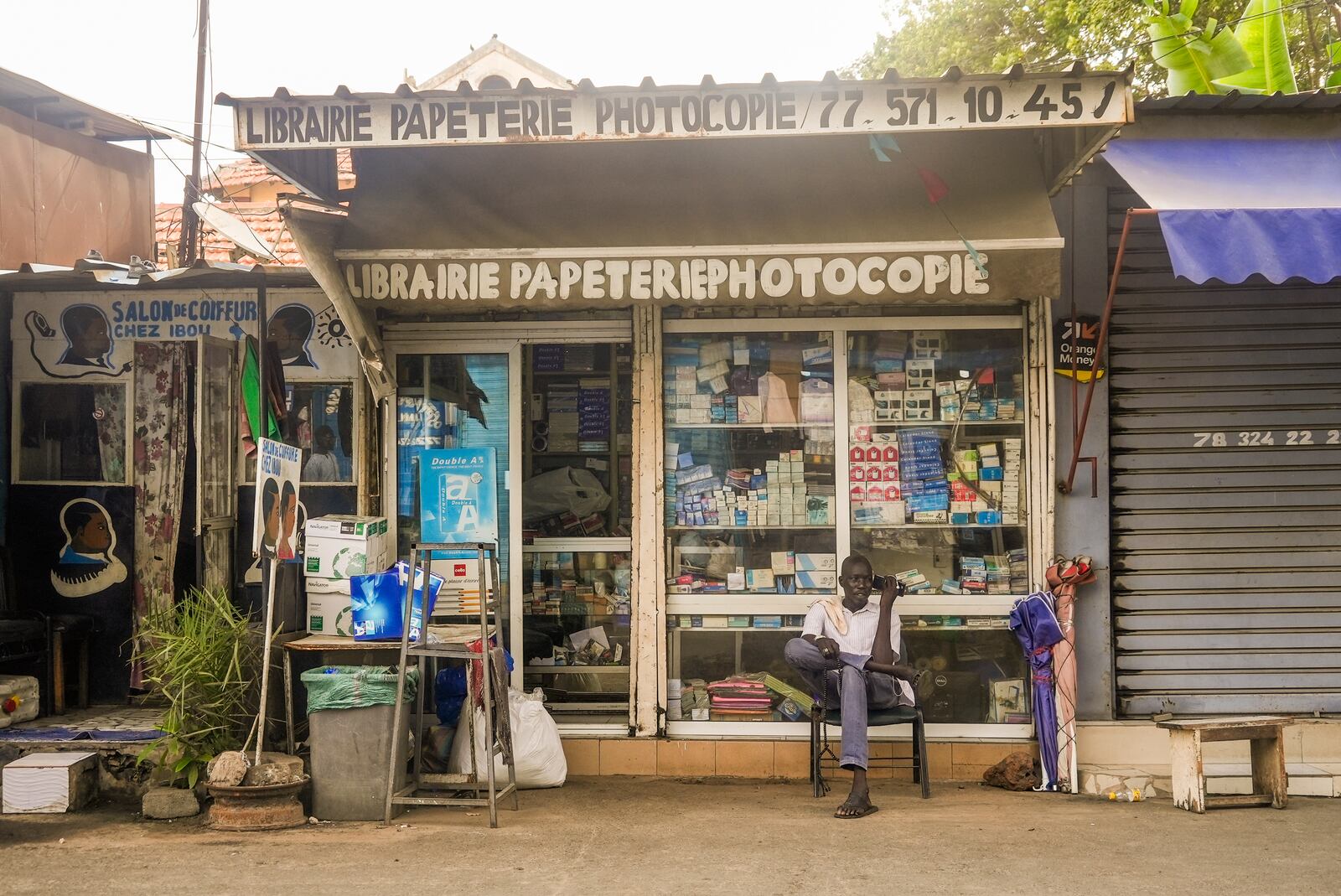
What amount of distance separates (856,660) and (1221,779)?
2405 mm

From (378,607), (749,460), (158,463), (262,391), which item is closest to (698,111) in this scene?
(749,460)

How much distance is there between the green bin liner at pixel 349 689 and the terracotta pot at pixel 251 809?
0.43 meters

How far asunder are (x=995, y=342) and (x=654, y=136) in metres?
2.64

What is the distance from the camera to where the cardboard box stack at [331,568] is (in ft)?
20.7

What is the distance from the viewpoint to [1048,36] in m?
16.8

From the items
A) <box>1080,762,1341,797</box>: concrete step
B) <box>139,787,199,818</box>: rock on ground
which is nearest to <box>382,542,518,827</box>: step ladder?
<box>139,787,199,818</box>: rock on ground

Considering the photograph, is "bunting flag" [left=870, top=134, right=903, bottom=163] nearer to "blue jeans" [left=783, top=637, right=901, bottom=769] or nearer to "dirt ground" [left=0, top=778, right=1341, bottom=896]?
"blue jeans" [left=783, top=637, right=901, bottom=769]

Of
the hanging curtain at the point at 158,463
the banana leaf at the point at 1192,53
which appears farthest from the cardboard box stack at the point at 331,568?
the banana leaf at the point at 1192,53

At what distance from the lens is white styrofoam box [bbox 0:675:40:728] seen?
254 inches

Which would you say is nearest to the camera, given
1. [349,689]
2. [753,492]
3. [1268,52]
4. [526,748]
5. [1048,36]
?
[349,689]

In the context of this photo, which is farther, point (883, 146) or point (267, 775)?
point (883, 146)

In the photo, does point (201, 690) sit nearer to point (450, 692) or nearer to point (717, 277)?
point (450, 692)

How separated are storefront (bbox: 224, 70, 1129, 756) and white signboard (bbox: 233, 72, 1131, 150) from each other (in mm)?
668

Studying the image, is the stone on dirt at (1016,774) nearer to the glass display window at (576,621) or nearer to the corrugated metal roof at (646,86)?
the glass display window at (576,621)
